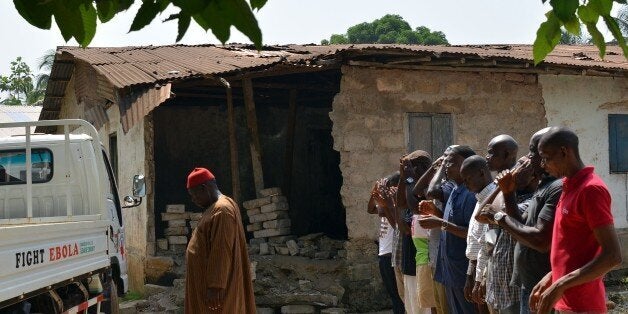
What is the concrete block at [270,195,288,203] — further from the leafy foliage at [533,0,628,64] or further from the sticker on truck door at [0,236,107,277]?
the leafy foliage at [533,0,628,64]

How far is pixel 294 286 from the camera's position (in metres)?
9.70

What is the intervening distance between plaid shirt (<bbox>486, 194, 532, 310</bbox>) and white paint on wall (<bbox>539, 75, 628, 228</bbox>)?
20.5 ft

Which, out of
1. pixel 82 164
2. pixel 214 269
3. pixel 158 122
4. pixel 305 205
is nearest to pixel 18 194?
pixel 82 164

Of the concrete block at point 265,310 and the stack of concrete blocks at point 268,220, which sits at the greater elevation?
the stack of concrete blocks at point 268,220

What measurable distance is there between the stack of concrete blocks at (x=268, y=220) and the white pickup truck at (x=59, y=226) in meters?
2.40

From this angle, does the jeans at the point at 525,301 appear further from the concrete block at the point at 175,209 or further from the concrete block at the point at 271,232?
the concrete block at the point at 175,209

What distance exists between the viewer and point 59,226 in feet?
18.0

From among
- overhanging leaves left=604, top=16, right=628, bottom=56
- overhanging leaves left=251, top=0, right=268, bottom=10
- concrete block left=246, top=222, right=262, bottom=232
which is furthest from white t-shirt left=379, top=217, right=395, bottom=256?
overhanging leaves left=251, top=0, right=268, bottom=10

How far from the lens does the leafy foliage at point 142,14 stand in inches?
79.8

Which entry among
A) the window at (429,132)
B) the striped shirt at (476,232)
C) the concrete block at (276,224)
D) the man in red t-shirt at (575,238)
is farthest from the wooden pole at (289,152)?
the man in red t-shirt at (575,238)

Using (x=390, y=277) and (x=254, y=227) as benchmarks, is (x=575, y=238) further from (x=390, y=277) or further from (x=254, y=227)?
(x=254, y=227)

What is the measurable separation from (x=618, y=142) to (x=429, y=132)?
2672 millimetres

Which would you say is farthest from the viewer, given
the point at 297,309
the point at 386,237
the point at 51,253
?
the point at 297,309

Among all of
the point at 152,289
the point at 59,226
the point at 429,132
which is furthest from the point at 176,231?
the point at 59,226
